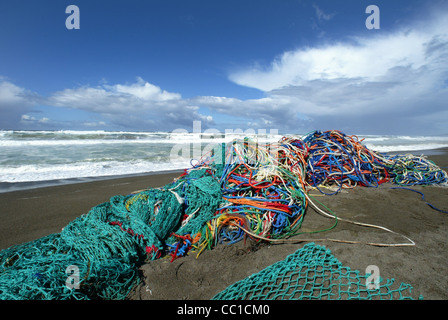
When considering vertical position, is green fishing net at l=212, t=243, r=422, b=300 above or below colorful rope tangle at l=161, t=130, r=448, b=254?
below

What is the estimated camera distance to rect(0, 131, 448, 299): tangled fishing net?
1.46 meters

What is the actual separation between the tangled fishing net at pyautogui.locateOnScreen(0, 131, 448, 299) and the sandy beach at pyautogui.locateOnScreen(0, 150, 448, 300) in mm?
147

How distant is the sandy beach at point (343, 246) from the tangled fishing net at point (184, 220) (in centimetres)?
15

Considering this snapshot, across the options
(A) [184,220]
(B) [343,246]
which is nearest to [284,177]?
(B) [343,246]

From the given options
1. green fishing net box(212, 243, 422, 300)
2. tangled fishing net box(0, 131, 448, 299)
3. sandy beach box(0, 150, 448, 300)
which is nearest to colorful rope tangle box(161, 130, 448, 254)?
tangled fishing net box(0, 131, 448, 299)

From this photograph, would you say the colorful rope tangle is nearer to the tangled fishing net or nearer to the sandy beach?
the tangled fishing net

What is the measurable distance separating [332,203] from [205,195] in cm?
194

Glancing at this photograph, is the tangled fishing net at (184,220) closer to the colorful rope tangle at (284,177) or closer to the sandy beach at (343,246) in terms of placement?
the colorful rope tangle at (284,177)

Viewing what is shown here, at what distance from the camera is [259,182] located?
2.71 meters

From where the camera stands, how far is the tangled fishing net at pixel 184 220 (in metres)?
1.46

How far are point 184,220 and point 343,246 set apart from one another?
1.62m
